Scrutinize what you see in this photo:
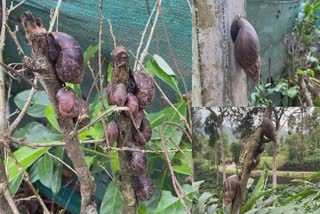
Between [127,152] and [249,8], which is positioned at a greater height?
[249,8]

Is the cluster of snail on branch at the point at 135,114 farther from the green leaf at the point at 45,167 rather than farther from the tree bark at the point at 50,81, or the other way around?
the green leaf at the point at 45,167

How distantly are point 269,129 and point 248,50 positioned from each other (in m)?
0.08

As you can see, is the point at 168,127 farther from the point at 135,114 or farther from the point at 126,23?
the point at 126,23

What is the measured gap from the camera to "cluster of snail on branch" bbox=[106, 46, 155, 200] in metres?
0.48

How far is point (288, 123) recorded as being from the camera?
1.38 feet

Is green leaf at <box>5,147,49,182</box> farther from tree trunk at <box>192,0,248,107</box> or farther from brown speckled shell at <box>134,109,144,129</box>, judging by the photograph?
tree trunk at <box>192,0,248,107</box>

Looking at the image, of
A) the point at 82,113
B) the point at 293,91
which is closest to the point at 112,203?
the point at 82,113

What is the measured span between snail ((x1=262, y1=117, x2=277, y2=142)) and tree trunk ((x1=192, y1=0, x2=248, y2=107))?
3 centimetres

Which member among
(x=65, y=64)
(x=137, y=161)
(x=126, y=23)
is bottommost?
(x=137, y=161)

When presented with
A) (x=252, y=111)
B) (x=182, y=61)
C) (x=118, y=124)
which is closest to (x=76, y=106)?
(x=118, y=124)

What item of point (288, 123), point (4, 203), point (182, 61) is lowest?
point (4, 203)

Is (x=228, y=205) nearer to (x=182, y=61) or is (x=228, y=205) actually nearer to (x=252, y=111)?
(x=252, y=111)

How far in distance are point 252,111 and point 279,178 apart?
0.07 meters

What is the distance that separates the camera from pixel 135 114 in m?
0.50
